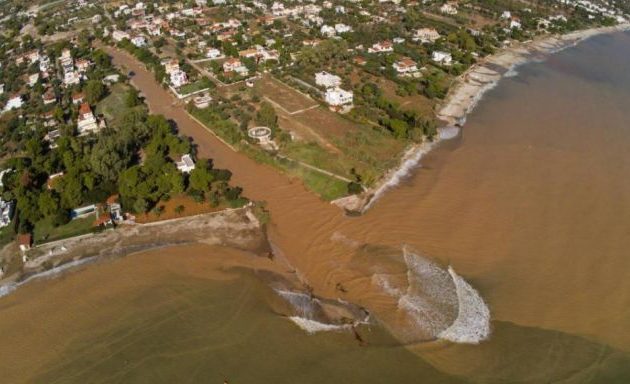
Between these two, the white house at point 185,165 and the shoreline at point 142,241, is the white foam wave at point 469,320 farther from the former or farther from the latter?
the white house at point 185,165

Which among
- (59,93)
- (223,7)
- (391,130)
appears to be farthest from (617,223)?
(223,7)

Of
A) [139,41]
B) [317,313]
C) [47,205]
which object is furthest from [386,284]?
[139,41]

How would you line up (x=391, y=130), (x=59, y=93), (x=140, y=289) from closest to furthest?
(x=140, y=289), (x=391, y=130), (x=59, y=93)

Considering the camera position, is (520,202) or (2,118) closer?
(520,202)

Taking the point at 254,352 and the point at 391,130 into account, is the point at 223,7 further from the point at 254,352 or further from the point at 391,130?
the point at 254,352

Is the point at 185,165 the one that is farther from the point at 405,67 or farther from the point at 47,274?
the point at 405,67

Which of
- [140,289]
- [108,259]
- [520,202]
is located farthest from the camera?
[520,202]

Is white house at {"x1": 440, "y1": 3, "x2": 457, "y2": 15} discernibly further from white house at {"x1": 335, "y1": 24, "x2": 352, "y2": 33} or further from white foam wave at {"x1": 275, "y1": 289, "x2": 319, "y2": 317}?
→ white foam wave at {"x1": 275, "y1": 289, "x2": 319, "y2": 317}
